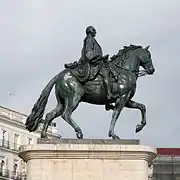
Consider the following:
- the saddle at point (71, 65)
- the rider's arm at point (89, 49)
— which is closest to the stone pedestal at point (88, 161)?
the saddle at point (71, 65)

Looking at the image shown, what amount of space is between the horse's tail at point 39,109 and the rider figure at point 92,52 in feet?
3.54

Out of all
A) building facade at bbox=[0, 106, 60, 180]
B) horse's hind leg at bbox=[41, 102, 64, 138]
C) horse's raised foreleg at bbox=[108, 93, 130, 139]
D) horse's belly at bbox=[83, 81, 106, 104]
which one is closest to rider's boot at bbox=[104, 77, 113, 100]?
horse's belly at bbox=[83, 81, 106, 104]

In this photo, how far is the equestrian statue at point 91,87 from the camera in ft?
66.8

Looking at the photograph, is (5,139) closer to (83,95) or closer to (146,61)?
(146,61)

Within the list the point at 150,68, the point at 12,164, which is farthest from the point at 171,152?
the point at 150,68

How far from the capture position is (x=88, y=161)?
1950 cm

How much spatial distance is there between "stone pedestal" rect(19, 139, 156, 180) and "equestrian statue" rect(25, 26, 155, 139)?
71 cm

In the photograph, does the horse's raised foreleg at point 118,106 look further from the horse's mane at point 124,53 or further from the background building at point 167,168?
the background building at point 167,168

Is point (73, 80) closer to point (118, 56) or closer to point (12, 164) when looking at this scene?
point (118, 56)

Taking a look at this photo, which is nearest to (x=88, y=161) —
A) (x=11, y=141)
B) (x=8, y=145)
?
(x=8, y=145)

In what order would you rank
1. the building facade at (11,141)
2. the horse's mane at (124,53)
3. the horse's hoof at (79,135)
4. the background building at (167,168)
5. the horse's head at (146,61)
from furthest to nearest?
the building facade at (11,141), the background building at (167,168), the horse's head at (146,61), the horse's mane at (124,53), the horse's hoof at (79,135)

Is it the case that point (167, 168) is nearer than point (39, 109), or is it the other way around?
point (39, 109)

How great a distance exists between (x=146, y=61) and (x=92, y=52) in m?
1.80

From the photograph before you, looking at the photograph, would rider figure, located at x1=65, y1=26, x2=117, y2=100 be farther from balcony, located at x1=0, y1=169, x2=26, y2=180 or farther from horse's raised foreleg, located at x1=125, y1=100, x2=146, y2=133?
balcony, located at x1=0, y1=169, x2=26, y2=180
